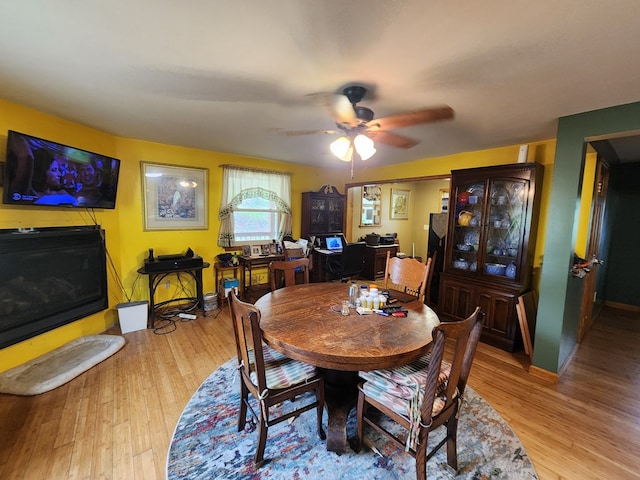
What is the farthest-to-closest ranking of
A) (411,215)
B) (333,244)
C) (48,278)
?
(411,215) < (333,244) < (48,278)

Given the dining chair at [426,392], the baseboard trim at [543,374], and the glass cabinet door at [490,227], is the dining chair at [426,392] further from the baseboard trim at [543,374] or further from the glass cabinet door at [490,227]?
the glass cabinet door at [490,227]

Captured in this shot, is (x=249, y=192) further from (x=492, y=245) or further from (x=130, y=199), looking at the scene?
Result: (x=492, y=245)

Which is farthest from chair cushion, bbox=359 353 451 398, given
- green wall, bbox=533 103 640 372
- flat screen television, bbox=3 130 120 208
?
flat screen television, bbox=3 130 120 208

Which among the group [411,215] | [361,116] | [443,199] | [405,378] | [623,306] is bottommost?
[623,306]

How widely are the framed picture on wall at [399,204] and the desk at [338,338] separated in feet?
15.0

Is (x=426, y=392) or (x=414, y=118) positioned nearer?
(x=426, y=392)

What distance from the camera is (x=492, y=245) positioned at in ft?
10.7

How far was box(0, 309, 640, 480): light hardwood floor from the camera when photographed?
1.60 meters

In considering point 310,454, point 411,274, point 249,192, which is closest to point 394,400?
point 310,454

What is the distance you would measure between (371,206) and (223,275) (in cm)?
358

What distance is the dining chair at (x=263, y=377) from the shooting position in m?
1.48

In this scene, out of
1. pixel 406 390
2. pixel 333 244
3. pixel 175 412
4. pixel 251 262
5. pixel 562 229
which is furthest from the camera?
pixel 333 244

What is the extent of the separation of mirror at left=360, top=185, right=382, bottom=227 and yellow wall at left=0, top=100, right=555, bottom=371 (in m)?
1.18

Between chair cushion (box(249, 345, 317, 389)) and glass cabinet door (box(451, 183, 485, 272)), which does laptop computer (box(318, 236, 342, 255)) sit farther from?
chair cushion (box(249, 345, 317, 389))
